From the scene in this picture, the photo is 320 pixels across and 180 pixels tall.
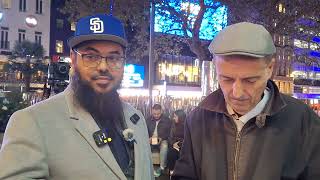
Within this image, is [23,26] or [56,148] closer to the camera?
[56,148]

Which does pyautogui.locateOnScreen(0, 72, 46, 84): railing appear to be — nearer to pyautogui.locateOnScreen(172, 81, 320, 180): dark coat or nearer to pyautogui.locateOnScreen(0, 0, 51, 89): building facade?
pyautogui.locateOnScreen(0, 0, 51, 89): building facade

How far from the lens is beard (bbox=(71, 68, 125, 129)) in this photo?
2186 mm

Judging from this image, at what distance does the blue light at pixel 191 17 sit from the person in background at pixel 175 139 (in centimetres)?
570

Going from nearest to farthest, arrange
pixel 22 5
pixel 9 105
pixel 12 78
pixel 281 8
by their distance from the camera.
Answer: pixel 9 105
pixel 281 8
pixel 12 78
pixel 22 5

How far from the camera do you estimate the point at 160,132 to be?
9.16m

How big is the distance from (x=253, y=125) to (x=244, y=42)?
1.16 feet

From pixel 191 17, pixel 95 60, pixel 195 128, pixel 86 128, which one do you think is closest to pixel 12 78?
pixel 191 17

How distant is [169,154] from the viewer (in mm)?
8789

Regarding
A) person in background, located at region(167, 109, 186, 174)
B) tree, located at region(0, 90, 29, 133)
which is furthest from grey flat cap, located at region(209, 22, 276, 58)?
tree, located at region(0, 90, 29, 133)

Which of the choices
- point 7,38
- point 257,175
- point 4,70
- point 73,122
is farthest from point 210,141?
point 7,38

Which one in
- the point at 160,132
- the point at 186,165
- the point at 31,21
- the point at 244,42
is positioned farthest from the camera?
the point at 31,21

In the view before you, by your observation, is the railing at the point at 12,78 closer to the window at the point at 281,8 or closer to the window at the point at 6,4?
the window at the point at 6,4

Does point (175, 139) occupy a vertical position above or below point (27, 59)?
below

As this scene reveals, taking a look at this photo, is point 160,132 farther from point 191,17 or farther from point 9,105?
point 191,17
